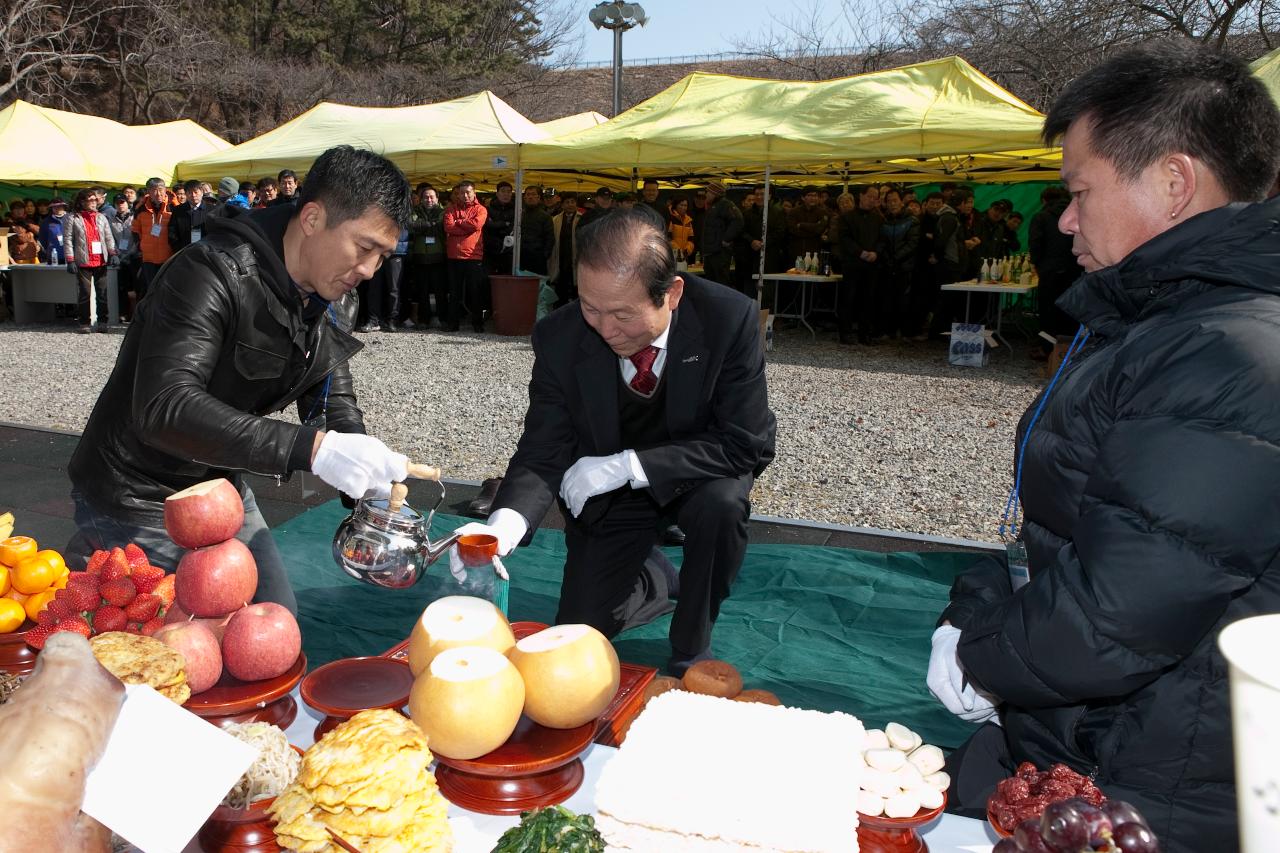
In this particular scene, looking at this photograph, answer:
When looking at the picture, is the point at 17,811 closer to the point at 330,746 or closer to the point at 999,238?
the point at 330,746

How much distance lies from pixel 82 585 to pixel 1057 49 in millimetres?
23564

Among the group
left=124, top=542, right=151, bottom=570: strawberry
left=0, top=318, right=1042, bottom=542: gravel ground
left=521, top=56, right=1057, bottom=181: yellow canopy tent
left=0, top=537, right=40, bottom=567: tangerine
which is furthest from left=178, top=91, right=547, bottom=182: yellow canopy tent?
left=124, top=542, right=151, bottom=570: strawberry

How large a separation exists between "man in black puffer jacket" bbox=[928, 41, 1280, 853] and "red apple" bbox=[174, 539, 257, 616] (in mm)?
1311

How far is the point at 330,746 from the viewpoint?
117cm

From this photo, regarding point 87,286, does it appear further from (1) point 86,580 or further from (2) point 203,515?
(2) point 203,515

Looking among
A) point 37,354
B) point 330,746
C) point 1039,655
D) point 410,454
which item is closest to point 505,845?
point 330,746

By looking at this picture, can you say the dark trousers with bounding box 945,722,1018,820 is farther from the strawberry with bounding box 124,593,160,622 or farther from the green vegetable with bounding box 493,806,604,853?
the strawberry with bounding box 124,593,160,622

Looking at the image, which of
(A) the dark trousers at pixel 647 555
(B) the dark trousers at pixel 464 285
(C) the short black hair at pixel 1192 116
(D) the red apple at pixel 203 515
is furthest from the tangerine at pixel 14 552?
(B) the dark trousers at pixel 464 285

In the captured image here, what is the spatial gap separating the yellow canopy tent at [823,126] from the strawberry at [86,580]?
31.0 ft

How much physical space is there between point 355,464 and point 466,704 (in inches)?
47.4

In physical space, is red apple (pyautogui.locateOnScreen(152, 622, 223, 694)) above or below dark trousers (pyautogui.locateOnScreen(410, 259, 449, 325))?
above

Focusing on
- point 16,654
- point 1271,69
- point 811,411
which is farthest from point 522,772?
point 1271,69

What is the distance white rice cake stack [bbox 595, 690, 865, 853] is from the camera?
119cm

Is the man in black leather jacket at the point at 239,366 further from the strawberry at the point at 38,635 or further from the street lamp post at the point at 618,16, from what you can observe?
the street lamp post at the point at 618,16
